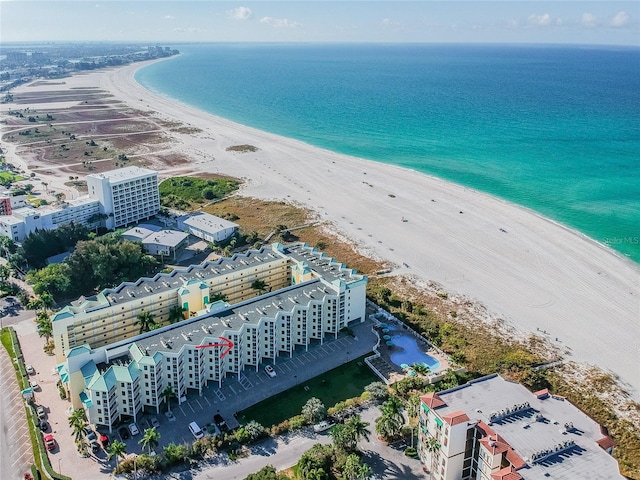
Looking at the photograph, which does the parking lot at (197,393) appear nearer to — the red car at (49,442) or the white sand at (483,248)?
the red car at (49,442)

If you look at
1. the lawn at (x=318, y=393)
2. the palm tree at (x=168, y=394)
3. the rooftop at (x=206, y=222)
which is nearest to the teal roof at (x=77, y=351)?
the palm tree at (x=168, y=394)

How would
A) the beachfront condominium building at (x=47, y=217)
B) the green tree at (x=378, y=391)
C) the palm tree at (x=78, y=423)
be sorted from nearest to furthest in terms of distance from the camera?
1. the palm tree at (x=78, y=423)
2. the green tree at (x=378, y=391)
3. the beachfront condominium building at (x=47, y=217)

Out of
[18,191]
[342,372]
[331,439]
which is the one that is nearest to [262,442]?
[331,439]

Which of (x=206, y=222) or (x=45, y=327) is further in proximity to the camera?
(x=206, y=222)

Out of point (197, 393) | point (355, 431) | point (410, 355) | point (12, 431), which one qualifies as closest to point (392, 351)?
point (410, 355)

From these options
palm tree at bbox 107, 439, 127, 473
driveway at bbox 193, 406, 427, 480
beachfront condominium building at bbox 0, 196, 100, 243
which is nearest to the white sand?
driveway at bbox 193, 406, 427, 480

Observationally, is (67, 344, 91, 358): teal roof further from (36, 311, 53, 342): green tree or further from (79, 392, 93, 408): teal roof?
(36, 311, 53, 342): green tree

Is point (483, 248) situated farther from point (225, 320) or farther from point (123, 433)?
point (123, 433)
